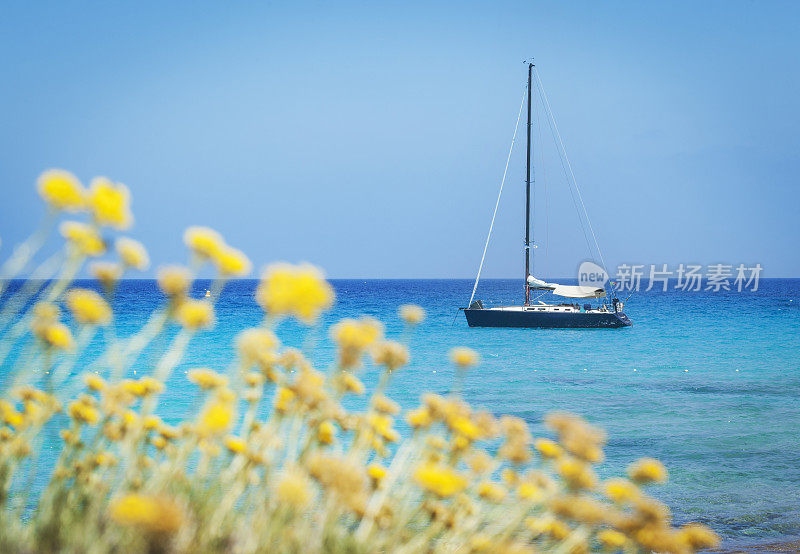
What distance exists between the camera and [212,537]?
1720 millimetres

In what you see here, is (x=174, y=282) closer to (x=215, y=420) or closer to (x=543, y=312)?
(x=215, y=420)

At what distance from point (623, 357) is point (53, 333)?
2274cm

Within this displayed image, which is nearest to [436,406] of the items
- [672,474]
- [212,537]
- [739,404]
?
[212,537]

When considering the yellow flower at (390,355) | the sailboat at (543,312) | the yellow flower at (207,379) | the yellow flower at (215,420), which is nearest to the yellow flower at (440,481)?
the yellow flower at (390,355)

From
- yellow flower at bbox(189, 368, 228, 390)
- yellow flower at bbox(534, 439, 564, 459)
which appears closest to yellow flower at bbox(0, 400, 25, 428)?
yellow flower at bbox(189, 368, 228, 390)

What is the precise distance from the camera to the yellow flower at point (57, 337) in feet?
6.39

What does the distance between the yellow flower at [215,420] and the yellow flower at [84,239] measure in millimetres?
→ 516

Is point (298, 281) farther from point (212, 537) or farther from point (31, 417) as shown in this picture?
point (31, 417)

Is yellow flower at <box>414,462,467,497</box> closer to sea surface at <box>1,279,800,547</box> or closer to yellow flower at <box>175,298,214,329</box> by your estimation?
sea surface at <box>1,279,800,547</box>

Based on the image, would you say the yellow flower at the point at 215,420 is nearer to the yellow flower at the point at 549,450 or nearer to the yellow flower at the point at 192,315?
the yellow flower at the point at 192,315

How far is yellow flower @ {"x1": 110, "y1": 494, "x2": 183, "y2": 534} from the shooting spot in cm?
114

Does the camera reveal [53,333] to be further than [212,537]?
Yes

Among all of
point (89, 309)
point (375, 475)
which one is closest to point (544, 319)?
point (375, 475)

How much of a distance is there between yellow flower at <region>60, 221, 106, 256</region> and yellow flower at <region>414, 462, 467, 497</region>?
1039 millimetres
